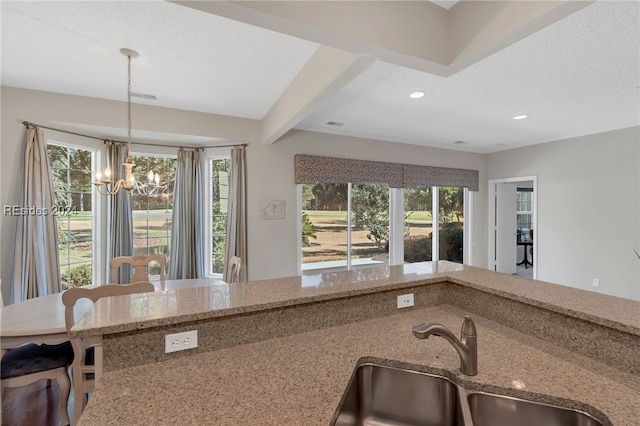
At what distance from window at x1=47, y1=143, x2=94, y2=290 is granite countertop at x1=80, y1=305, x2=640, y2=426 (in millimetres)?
3385

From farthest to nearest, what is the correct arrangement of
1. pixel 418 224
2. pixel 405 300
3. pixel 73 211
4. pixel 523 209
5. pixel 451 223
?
pixel 523 209 → pixel 451 223 → pixel 418 224 → pixel 73 211 → pixel 405 300

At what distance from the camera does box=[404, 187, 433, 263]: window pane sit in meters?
5.27

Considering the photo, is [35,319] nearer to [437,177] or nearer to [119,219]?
[119,219]

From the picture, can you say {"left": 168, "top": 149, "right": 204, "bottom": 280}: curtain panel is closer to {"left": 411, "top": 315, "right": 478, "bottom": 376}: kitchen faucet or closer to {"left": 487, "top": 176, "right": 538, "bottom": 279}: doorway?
{"left": 411, "top": 315, "right": 478, "bottom": 376}: kitchen faucet

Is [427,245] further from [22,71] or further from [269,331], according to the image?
[22,71]

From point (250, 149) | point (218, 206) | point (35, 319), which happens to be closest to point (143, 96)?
point (250, 149)

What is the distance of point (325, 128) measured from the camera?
4.29 metres

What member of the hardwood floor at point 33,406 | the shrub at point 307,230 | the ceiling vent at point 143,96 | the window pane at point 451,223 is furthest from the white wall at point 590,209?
the hardwood floor at point 33,406

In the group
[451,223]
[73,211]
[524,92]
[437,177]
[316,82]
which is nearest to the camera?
[316,82]

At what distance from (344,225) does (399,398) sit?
3733 mm

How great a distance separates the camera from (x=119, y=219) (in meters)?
3.61

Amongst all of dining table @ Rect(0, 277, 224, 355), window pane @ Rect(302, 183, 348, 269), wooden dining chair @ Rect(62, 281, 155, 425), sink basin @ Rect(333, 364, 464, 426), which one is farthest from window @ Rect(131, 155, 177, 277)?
sink basin @ Rect(333, 364, 464, 426)

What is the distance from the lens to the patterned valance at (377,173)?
13.7 feet

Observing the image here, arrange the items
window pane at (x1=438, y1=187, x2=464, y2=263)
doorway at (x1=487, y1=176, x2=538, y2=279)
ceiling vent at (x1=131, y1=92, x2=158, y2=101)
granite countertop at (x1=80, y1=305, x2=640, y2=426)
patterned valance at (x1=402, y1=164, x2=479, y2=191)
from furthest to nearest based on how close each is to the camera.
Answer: doorway at (x1=487, y1=176, x2=538, y2=279)
window pane at (x1=438, y1=187, x2=464, y2=263)
patterned valance at (x1=402, y1=164, x2=479, y2=191)
ceiling vent at (x1=131, y1=92, x2=158, y2=101)
granite countertop at (x1=80, y1=305, x2=640, y2=426)
